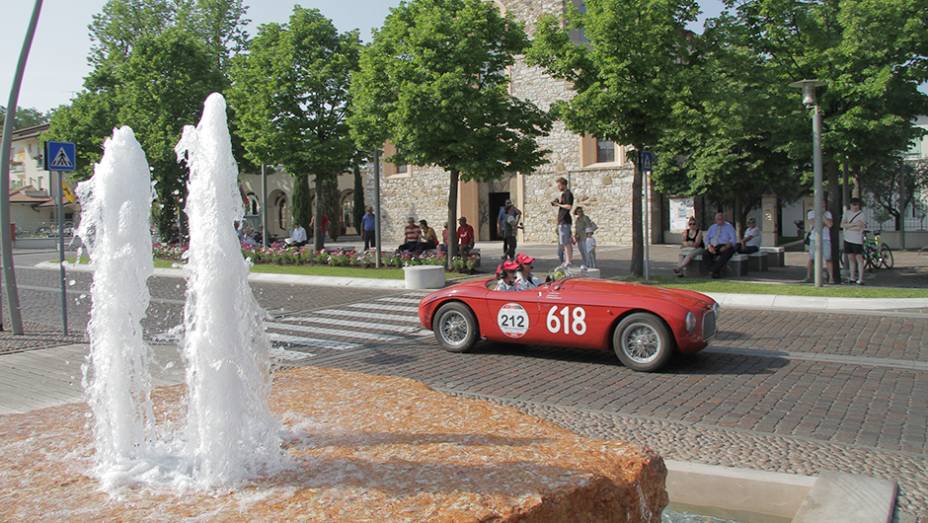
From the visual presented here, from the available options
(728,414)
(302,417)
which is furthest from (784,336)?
(302,417)

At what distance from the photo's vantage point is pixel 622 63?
17516 millimetres

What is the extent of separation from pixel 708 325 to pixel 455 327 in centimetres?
333

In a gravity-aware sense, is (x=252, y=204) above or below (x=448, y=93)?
below

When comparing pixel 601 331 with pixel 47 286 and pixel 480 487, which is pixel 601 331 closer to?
pixel 480 487

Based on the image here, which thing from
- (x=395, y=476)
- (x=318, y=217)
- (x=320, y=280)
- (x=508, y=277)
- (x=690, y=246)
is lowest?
(x=395, y=476)

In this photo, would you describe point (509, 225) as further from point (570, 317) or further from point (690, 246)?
point (570, 317)

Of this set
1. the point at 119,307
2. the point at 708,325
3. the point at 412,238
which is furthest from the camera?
the point at 412,238

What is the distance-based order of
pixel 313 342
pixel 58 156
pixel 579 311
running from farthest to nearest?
pixel 58 156
pixel 313 342
pixel 579 311

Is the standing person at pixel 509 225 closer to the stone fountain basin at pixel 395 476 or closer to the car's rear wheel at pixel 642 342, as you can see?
the car's rear wheel at pixel 642 342

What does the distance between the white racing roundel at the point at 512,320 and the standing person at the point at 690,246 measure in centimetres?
1064

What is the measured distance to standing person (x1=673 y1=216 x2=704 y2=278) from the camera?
62.8ft

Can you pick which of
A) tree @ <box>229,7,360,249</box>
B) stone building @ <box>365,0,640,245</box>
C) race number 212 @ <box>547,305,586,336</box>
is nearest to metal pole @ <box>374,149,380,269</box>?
tree @ <box>229,7,360,249</box>

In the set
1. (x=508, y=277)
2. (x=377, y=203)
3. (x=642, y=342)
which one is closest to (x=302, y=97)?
(x=377, y=203)

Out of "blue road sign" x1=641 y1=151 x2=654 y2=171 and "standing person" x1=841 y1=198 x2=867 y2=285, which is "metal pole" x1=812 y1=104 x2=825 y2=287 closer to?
"standing person" x1=841 y1=198 x2=867 y2=285
